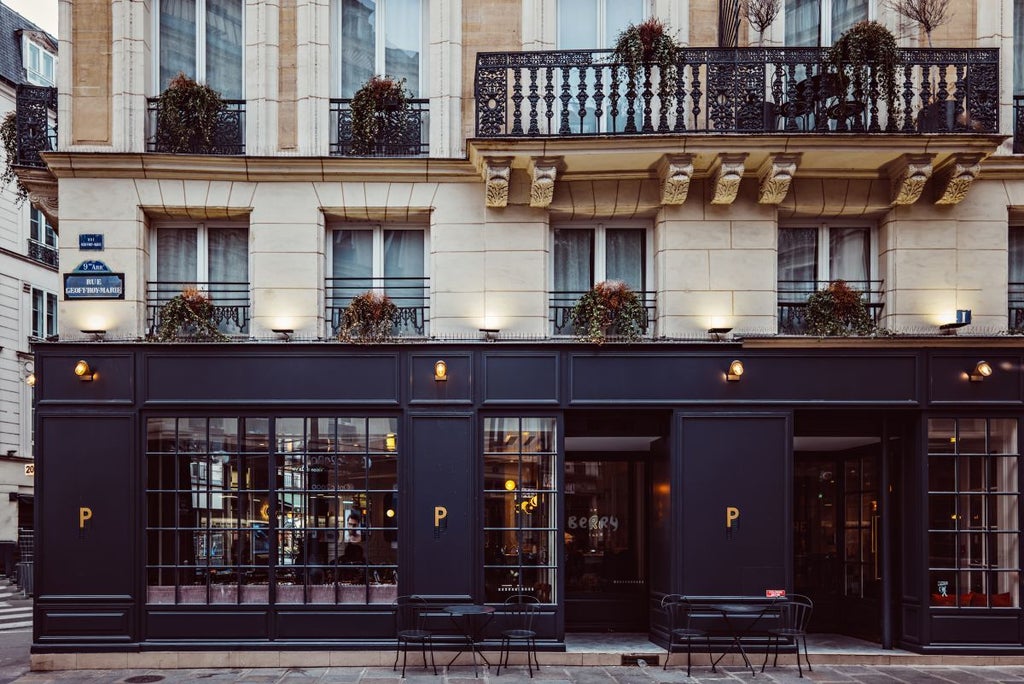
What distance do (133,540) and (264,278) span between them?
375cm

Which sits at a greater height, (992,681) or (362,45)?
(362,45)

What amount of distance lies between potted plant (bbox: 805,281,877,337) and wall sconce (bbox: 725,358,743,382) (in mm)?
1136

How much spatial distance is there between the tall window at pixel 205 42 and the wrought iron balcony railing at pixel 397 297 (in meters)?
3.01

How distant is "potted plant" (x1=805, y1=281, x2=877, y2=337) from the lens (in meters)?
11.9

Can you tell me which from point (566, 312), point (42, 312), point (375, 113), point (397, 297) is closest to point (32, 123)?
point (375, 113)

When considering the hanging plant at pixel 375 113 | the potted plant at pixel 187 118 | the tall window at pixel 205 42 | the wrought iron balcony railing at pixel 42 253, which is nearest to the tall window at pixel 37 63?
the wrought iron balcony railing at pixel 42 253

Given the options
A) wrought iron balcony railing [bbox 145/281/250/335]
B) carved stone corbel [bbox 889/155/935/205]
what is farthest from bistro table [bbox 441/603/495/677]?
carved stone corbel [bbox 889/155/935/205]

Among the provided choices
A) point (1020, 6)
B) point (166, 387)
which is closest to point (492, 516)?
point (166, 387)

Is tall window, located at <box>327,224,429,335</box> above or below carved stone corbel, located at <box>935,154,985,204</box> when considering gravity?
below

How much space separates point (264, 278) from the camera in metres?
11.9

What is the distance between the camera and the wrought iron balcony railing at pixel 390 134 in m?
12.1

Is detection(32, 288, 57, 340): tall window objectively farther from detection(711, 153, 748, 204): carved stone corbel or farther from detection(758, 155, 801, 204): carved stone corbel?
detection(758, 155, 801, 204): carved stone corbel

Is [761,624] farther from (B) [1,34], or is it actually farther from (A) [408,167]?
(B) [1,34]

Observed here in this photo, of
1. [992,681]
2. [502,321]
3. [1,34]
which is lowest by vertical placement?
[992,681]
